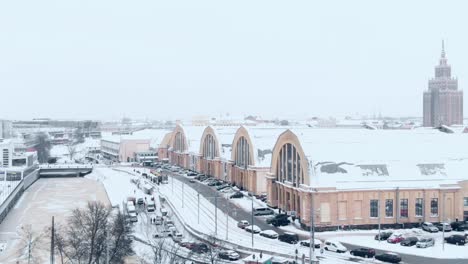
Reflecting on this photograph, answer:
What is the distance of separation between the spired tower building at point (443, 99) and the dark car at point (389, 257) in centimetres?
6775

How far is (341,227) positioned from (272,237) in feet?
12.2

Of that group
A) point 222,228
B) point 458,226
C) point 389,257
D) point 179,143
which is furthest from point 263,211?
point 179,143

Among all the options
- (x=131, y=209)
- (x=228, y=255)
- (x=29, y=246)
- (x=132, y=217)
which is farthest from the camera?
(x=131, y=209)

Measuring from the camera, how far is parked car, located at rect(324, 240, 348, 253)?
70.8ft

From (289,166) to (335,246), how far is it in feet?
25.7

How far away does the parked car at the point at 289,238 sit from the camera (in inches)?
906

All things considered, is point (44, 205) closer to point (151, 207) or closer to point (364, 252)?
point (151, 207)

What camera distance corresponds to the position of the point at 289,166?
1145 inches

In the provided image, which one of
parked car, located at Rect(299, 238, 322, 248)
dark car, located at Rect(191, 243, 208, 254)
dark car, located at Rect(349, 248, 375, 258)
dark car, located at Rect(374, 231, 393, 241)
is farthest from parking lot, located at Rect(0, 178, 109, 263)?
dark car, located at Rect(374, 231, 393, 241)

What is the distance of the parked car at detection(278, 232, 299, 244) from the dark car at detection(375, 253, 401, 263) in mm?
3709

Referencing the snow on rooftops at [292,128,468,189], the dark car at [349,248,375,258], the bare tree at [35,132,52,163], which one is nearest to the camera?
the dark car at [349,248,375,258]

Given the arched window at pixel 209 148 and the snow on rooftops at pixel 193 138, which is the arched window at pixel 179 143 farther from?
the arched window at pixel 209 148

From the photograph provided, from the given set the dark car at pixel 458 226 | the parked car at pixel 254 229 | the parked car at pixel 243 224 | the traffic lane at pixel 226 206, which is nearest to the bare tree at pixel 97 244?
the parked car at pixel 254 229

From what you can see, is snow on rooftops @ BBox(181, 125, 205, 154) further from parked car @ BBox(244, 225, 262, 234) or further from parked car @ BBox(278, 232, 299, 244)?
parked car @ BBox(278, 232, 299, 244)
